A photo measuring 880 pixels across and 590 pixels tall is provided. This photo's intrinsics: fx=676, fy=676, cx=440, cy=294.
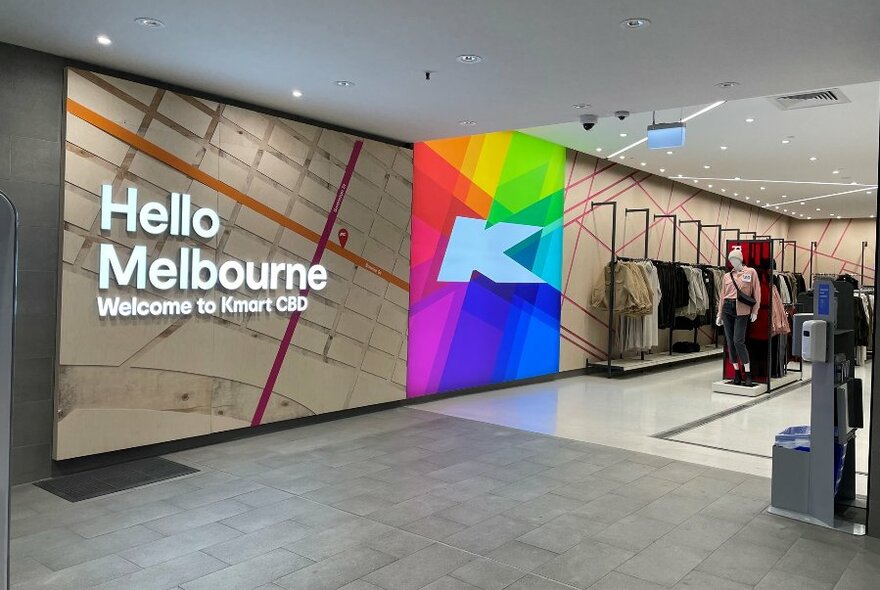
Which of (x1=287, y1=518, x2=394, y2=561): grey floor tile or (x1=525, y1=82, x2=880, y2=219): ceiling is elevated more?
(x1=525, y1=82, x2=880, y2=219): ceiling

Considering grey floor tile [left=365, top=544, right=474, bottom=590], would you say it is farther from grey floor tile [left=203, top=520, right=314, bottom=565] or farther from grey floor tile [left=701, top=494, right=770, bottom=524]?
grey floor tile [left=701, top=494, right=770, bottom=524]

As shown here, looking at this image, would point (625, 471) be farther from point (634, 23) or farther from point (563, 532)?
point (634, 23)

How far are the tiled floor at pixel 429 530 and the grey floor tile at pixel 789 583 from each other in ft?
0.05

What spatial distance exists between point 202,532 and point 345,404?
3.30m

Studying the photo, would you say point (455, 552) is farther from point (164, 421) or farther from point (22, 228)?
point (22, 228)

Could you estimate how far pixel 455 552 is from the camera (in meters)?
3.72

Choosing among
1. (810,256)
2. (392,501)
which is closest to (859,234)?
(810,256)

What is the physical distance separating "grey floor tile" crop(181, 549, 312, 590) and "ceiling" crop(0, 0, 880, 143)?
310 centimetres

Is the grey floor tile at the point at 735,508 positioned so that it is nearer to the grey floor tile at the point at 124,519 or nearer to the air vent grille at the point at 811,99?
the grey floor tile at the point at 124,519

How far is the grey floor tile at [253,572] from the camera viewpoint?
3270 millimetres

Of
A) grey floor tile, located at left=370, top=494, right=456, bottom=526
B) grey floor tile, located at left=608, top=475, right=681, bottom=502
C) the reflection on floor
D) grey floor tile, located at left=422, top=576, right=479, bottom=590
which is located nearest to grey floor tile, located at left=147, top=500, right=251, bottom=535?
grey floor tile, located at left=370, top=494, right=456, bottom=526

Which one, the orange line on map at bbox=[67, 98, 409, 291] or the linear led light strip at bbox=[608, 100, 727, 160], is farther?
the linear led light strip at bbox=[608, 100, 727, 160]

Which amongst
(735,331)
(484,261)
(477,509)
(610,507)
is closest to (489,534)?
(477,509)

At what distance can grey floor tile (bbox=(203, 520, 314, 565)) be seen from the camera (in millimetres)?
3635
